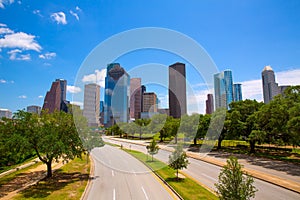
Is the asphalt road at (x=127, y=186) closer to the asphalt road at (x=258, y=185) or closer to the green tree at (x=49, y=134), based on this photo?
the green tree at (x=49, y=134)

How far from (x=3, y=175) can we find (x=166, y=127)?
154 feet

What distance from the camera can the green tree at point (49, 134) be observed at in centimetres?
2102

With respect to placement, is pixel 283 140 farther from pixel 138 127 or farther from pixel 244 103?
pixel 138 127

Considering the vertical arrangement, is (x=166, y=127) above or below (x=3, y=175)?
above

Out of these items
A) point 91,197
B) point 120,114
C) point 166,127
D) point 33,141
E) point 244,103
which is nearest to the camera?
point 91,197

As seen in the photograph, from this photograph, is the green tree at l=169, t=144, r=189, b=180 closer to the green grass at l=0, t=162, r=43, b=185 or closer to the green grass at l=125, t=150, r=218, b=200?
the green grass at l=125, t=150, r=218, b=200

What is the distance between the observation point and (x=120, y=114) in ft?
115

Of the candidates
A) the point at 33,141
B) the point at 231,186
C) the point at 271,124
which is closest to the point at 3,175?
the point at 33,141

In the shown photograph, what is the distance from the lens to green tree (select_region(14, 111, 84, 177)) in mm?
21016

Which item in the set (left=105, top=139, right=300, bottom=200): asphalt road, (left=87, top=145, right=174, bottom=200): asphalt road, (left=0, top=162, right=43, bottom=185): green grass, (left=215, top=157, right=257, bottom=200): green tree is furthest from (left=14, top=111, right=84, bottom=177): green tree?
(left=215, top=157, right=257, bottom=200): green tree

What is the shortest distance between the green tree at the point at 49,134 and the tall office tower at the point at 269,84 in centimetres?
16497

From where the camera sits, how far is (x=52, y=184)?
21.2 meters

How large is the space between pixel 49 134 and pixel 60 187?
568 centimetres

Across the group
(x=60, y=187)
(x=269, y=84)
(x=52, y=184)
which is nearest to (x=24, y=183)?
(x=52, y=184)
